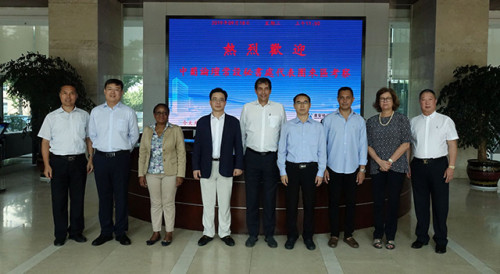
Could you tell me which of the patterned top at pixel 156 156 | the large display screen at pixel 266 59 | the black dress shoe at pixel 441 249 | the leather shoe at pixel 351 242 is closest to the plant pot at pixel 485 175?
the large display screen at pixel 266 59

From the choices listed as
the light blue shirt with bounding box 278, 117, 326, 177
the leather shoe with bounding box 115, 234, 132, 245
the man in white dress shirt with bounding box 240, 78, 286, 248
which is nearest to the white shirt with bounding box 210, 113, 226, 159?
the man in white dress shirt with bounding box 240, 78, 286, 248

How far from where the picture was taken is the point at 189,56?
7602 mm

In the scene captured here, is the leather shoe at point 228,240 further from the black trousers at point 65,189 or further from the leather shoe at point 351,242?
the black trousers at point 65,189

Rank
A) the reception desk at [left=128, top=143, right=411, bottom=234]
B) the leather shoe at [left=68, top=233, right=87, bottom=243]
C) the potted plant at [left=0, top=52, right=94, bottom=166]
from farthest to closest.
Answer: the potted plant at [left=0, top=52, right=94, bottom=166], the reception desk at [left=128, top=143, right=411, bottom=234], the leather shoe at [left=68, top=233, right=87, bottom=243]

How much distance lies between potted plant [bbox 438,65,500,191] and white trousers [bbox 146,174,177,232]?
15.8 ft

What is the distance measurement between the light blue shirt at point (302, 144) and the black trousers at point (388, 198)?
1.73 ft

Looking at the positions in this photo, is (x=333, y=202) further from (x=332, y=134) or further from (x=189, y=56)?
(x=189, y=56)

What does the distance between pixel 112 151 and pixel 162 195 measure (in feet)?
1.87

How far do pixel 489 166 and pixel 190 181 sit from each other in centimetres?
475

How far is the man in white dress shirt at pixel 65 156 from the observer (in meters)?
3.67

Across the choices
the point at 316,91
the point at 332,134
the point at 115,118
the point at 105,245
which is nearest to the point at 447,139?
the point at 332,134

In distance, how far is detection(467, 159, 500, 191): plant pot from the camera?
6477mm

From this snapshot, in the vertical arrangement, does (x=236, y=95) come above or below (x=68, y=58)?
below

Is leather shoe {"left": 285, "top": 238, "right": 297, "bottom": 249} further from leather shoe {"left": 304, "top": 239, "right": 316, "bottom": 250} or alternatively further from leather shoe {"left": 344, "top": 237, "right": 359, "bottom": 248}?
leather shoe {"left": 344, "top": 237, "right": 359, "bottom": 248}
